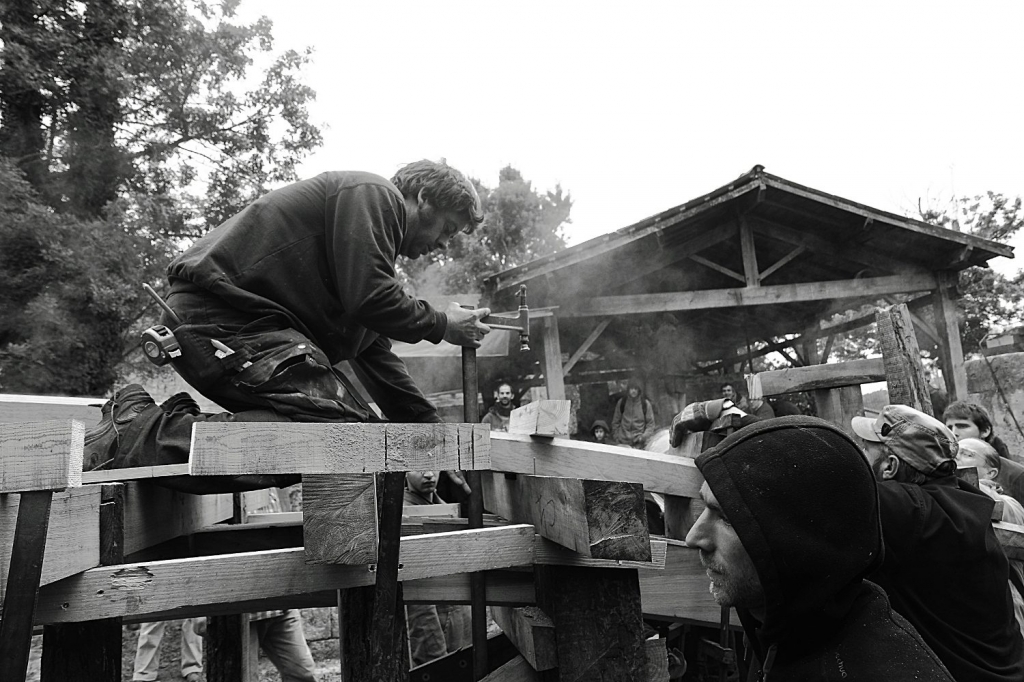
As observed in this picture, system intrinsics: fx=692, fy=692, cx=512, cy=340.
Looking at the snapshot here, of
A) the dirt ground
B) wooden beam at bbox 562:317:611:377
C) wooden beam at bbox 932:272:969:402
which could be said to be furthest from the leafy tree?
wooden beam at bbox 932:272:969:402

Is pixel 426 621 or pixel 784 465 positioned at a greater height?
pixel 784 465

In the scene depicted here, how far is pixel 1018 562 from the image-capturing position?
2861 mm

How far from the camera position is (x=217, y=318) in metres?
2.08

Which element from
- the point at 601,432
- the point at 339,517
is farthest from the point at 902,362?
the point at 601,432

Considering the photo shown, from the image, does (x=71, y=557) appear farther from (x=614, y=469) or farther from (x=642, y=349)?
(x=642, y=349)

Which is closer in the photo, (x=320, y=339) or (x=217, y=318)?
(x=217, y=318)

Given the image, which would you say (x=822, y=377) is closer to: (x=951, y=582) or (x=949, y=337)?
(x=951, y=582)

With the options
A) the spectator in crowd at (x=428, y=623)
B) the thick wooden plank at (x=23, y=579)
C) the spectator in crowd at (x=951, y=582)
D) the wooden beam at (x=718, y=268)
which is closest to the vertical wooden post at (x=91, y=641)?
the thick wooden plank at (x=23, y=579)

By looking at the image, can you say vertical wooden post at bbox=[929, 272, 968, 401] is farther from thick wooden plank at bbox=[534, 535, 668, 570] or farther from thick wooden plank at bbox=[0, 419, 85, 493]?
thick wooden plank at bbox=[0, 419, 85, 493]

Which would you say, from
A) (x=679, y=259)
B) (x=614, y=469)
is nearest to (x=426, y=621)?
(x=614, y=469)

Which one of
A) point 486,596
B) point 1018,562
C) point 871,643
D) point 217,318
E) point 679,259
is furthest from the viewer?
point 679,259

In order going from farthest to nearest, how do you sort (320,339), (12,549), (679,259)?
1. (679,259)
2. (320,339)
3. (12,549)

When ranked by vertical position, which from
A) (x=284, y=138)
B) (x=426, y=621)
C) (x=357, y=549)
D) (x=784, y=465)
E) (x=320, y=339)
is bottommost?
(x=426, y=621)

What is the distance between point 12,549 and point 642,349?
418 inches
